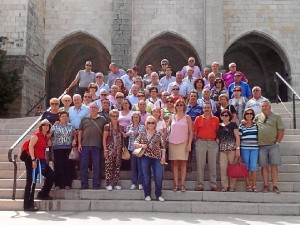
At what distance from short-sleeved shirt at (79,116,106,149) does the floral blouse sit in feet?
2.41

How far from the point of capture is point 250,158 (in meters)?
7.00

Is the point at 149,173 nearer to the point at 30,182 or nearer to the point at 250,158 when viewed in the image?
the point at 250,158

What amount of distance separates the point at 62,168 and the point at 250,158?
128 inches

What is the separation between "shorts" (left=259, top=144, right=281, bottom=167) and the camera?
6863 millimetres

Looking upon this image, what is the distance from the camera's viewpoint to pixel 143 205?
6.64 m

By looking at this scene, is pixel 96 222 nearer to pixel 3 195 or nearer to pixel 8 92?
pixel 3 195

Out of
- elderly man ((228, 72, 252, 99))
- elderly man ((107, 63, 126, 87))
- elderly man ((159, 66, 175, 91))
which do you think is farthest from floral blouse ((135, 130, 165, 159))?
elderly man ((107, 63, 126, 87))

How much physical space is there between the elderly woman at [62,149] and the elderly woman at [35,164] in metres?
0.28

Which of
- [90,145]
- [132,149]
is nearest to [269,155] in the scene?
[132,149]

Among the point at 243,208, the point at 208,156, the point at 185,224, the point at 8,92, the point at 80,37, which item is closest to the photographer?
the point at 185,224

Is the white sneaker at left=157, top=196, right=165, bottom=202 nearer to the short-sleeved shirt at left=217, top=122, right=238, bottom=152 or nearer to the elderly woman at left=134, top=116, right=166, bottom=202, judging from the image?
the elderly woman at left=134, top=116, right=166, bottom=202

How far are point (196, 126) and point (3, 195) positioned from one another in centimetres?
362

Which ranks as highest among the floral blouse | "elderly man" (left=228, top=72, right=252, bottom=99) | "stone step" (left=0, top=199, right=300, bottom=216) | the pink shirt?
"elderly man" (left=228, top=72, right=252, bottom=99)

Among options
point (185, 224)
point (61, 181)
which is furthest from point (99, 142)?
point (185, 224)
